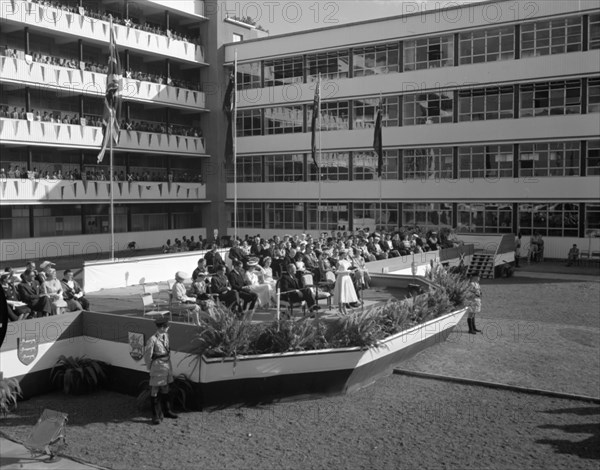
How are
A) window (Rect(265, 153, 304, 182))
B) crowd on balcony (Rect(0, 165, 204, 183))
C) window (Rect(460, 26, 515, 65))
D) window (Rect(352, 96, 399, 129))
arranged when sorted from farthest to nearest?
window (Rect(265, 153, 304, 182)) → window (Rect(352, 96, 399, 129)) → window (Rect(460, 26, 515, 65)) → crowd on balcony (Rect(0, 165, 204, 183))

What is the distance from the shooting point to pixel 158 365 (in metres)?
11.8

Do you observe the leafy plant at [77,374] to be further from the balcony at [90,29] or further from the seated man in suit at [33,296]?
the balcony at [90,29]

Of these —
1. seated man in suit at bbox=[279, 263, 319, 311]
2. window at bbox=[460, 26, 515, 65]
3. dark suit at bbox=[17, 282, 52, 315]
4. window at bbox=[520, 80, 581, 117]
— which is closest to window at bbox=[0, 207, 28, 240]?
dark suit at bbox=[17, 282, 52, 315]

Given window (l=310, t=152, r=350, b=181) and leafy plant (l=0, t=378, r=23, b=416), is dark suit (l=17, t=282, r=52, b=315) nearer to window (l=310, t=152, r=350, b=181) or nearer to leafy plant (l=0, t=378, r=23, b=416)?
leafy plant (l=0, t=378, r=23, b=416)

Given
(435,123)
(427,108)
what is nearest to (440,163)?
(435,123)

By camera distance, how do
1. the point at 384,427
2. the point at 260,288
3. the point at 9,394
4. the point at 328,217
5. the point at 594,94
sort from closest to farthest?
the point at 384,427 → the point at 9,394 → the point at 260,288 → the point at 594,94 → the point at 328,217

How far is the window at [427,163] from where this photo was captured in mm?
41281

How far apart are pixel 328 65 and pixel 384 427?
37.0 meters

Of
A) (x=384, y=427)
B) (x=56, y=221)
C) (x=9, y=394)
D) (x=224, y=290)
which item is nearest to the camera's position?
(x=384, y=427)

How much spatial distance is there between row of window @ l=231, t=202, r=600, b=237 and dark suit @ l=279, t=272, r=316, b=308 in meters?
20.9

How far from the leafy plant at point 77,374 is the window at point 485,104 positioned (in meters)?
31.7

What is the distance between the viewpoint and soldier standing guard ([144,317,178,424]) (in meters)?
11.8

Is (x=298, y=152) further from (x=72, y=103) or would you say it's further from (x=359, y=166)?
(x=72, y=103)

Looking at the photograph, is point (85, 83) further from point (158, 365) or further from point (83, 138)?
point (158, 365)
